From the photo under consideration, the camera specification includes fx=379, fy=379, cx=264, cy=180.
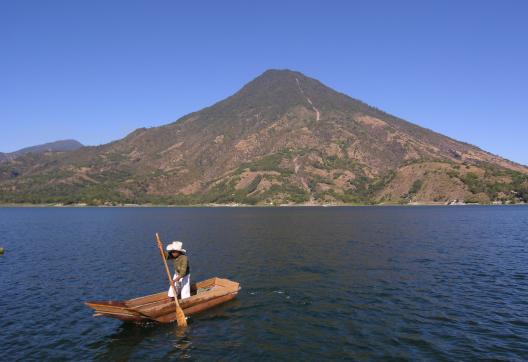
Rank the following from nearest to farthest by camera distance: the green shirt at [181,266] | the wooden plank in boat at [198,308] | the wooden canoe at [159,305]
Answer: the wooden canoe at [159,305] → the wooden plank in boat at [198,308] → the green shirt at [181,266]

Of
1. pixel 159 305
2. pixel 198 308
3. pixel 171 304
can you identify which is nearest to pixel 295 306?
pixel 198 308

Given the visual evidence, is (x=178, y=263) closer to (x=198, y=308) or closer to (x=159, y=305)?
(x=159, y=305)

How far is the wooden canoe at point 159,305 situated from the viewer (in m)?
24.5

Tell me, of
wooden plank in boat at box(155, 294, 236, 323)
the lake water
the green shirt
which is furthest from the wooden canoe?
the green shirt

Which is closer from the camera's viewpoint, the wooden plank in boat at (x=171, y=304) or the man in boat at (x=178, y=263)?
the wooden plank in boat at (x=171, y=304)

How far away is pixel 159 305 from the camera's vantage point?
87.2 ft

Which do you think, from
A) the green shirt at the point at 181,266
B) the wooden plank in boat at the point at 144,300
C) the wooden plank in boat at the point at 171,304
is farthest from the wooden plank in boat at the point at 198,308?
the green shirt at the point at 181,266

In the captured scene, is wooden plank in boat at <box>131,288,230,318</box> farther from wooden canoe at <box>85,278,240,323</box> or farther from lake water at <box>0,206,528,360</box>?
lake water at <box>0,206,528,360</box>

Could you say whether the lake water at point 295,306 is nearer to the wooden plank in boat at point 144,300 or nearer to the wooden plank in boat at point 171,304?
the wooden plank in boat at point 171,304

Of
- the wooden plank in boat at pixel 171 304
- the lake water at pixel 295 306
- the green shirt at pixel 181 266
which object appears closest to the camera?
the lake water at pixel 295 306

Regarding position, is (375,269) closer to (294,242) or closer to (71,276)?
(294,242)

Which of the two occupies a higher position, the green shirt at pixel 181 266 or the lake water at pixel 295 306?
the green shirt at pixel 181 266

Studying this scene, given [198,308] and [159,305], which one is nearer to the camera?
[159,305]

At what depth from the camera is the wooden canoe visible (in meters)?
24.5
